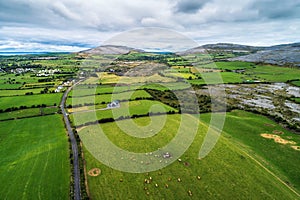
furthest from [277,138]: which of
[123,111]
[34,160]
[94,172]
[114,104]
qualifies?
[34,160]

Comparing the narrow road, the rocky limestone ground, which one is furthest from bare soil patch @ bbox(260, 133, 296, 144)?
the narrow road

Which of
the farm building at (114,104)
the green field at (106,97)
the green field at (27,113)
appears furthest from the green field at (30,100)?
the farm building at (114,104)

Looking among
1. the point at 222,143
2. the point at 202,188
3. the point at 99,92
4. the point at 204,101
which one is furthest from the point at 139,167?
the point at 99,92

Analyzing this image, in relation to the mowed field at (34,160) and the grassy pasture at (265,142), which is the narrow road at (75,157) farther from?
the grassy pasture at (265,142)

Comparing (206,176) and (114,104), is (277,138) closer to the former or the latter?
(206,176)

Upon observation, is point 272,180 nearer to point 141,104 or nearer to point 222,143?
point 222,143

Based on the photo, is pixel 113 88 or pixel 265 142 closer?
pixel 265 142
